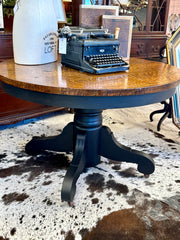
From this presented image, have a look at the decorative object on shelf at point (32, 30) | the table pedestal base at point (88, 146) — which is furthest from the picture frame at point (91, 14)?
the table pedestal base at point (88, 146)

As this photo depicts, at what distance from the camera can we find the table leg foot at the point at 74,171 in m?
1.37

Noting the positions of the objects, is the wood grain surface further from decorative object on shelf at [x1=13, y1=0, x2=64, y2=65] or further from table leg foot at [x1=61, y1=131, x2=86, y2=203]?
table leg foot at [x1=61, y1=131, x2=86, y2=203]

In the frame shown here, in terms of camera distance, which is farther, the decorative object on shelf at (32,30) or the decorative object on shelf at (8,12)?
the decorative object on shelf at (8,12)

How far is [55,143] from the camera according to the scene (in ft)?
6.04

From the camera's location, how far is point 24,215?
4.37 feet

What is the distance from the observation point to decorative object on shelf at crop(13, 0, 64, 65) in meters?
1.43

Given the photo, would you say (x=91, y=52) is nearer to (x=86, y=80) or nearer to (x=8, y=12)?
(x=86, y=80)

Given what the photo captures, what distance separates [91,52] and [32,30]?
391mm

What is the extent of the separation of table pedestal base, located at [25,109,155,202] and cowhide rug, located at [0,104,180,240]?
11 cm

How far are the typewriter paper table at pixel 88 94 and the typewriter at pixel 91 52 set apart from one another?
4cm

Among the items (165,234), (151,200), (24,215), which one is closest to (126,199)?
(151,200)

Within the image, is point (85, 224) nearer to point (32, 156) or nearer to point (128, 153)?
point (128, 153)

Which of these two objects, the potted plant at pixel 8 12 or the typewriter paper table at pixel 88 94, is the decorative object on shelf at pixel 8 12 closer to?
the potted plant at pixel 8 12

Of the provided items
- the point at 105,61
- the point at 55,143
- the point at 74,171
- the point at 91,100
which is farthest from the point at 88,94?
the point at 55,143
